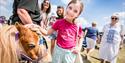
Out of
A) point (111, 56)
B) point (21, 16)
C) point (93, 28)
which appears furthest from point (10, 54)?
point (93, 28)

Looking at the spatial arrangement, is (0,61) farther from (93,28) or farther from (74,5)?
(93,28)

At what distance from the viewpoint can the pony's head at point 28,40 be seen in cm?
222

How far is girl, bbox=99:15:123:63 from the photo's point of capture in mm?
7188

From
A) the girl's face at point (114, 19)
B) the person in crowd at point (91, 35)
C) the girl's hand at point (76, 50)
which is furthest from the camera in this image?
the person in crowd at point (91, 35)

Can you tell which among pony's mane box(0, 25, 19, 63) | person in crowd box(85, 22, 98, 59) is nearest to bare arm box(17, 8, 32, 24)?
pony's mane box(0, 25, 19, 63)

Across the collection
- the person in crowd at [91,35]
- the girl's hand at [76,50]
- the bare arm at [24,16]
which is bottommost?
the person in crowd at [91,35]

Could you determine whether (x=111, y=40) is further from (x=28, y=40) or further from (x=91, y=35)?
(x=28, y=40)

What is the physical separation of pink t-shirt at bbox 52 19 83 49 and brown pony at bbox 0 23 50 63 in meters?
1.34

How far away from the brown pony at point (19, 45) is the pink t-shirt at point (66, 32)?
134 cm

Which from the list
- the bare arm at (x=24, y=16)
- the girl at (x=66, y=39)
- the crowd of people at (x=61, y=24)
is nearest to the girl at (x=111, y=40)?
the crowd of people at (x=61, y=24)

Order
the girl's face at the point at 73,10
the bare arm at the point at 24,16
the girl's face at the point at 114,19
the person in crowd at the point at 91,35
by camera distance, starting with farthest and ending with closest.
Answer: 1. the person in crowd at the point at 91,35
2. the girl's face at the point at 114,19
3. the girl's face at the point at 73,10
4. the bare arm at the point at 24,16

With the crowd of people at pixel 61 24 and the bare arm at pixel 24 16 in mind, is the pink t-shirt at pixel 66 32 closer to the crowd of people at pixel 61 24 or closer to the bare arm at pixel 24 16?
the crowd of people at pixel 61 24

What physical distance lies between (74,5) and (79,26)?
0.36 m

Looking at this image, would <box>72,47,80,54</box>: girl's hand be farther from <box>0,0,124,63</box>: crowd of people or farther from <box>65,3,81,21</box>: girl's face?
<box>65,3,81,21</box>: girl's face
